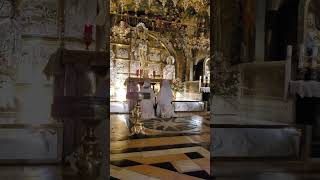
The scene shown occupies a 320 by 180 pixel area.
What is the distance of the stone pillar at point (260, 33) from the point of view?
2588 mm

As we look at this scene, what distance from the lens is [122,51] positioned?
12891 millimetres

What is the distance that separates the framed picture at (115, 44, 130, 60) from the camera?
12.8m

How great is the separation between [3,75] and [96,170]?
3.23ft

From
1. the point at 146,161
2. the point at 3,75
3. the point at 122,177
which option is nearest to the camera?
the point at 3,75

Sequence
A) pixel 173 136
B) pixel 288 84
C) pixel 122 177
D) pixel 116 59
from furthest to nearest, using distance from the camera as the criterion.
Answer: pixel 116 59
pixel 173 136
pixel 122 177
pixel 288 84

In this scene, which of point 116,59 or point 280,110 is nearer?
point 280,110

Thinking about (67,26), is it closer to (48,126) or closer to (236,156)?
(48,126)

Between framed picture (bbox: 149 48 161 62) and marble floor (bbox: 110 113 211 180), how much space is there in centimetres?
711

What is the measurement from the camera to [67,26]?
2.22 meters

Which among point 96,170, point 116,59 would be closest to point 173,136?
point 96,170

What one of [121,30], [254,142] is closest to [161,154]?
[254,142]

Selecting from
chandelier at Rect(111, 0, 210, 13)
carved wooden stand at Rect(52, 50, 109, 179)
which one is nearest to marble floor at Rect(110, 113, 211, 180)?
carved wooden stand at Rect(52, 50, 109, 179)

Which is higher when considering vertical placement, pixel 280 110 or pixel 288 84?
pixel 288 84

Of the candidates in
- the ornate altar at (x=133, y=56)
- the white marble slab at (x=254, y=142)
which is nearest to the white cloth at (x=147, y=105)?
the ornate altar at (x=133, y=56)
